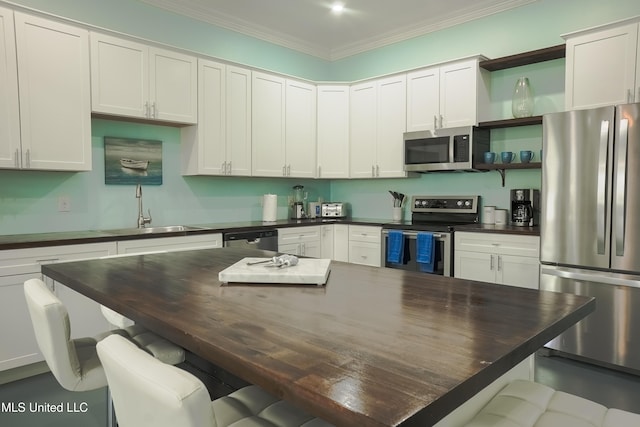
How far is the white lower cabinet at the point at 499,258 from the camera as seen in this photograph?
3385mm

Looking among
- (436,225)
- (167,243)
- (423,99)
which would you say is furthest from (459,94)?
(167,243)

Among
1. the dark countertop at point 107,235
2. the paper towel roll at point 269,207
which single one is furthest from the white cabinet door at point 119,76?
the paper towel roll at point 269,207

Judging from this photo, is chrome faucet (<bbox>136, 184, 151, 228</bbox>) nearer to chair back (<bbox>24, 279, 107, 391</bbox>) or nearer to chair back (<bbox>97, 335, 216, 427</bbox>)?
chair back (<bbox>24, 279, 107, 391</bbox>)

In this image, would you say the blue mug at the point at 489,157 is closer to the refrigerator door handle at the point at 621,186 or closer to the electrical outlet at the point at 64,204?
the refrigerator door handle at the point at 621,186

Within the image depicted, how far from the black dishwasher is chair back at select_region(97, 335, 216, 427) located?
298 centimetres

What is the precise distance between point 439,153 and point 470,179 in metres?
0.47

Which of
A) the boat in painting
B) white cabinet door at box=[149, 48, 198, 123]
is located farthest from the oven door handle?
the boat in painting

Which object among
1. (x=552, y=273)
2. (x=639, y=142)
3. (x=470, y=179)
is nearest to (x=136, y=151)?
(x=470, y=179)

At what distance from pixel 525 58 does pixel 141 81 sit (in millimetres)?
3346

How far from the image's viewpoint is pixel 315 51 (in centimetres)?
543

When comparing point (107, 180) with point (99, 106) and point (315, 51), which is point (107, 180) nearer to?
point (99, 106)

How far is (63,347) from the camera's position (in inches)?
55.5

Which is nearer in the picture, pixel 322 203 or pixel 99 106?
pixel 99 106

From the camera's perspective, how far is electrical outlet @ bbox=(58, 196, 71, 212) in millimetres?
3461
